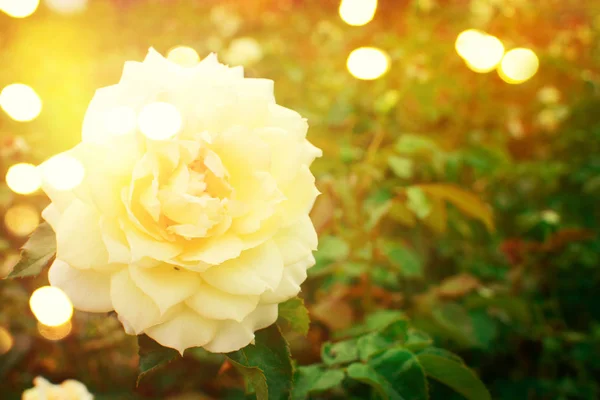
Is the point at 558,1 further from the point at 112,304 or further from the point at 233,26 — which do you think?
the point at 112,304

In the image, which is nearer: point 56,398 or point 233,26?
point 56,398

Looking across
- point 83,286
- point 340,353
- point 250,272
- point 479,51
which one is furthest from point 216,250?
point 479,51

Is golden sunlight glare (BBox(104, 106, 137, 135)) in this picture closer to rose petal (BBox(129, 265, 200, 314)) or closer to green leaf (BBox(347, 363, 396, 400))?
rose petal (BBox(129, 265, 200, 314))

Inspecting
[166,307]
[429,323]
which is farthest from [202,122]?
[429,323]

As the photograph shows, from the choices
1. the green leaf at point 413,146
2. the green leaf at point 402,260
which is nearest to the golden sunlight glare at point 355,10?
the green leaf at point 413,146

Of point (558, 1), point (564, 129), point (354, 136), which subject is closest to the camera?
point (354, 136)

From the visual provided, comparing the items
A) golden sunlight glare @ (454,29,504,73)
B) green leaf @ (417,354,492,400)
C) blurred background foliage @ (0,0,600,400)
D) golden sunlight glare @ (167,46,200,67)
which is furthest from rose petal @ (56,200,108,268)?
golden sunlight glare @ (454,29,504,73)

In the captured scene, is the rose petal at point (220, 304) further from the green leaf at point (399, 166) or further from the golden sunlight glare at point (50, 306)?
the green leaf at point (399, 166)
